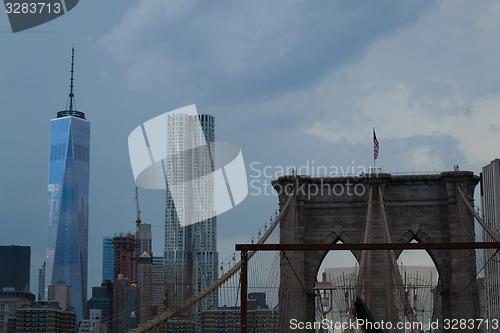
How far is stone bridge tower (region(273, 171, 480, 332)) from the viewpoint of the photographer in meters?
46.6

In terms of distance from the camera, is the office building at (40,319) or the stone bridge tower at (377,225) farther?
the office building at (40,319)

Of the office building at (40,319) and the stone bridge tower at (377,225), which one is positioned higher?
the stone bridge tower at (377,225)

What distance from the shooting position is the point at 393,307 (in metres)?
40.0

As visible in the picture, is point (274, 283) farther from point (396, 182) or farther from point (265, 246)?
point (265, 246)

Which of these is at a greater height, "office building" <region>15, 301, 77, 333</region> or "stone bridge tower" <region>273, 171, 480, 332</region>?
"stone bridge tower" <region>273, 171, 480, 332</region>

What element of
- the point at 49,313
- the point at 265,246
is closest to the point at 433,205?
the point at 265,246

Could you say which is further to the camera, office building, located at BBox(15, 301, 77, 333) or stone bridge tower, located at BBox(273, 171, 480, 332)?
office building, located at BBox(15, 301, 77, 333)

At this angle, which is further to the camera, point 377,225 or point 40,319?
point 40,319

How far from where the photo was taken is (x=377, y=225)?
156ft

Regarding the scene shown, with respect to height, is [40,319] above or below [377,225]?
below

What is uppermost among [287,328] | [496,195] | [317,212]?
[496,195]

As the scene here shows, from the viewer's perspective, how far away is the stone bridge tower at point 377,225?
46594 millimetres

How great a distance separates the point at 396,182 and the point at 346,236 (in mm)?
4278

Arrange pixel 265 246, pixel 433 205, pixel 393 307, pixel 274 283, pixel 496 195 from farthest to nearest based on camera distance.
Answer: pixel 496 195, pixel 433 205, pixel 274 283, pixel 393 307, pixel 265 246
